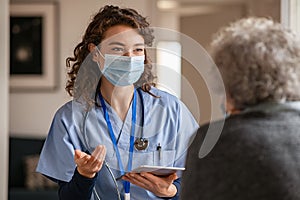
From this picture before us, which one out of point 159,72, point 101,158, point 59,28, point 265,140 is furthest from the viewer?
point 59,28

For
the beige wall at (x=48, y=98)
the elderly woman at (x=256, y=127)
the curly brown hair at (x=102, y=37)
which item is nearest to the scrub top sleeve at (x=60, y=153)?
the curly brown hair at (x=102, y=37)

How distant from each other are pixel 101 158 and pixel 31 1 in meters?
4.05

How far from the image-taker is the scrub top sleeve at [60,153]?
2010 mm

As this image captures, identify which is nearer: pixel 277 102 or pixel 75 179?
pixel 277 102

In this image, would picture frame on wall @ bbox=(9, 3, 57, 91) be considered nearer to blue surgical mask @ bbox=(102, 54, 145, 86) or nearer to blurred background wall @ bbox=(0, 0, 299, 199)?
blurred background wall @ bbox=(0, 0, 299, 199)

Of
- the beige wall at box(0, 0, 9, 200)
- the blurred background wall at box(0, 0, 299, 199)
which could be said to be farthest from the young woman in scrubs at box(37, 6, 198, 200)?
the blurred background wall at box(0, 0, 299, 199)

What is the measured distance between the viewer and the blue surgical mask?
6.63 ft

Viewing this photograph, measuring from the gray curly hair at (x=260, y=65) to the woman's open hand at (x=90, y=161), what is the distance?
537 millimetres

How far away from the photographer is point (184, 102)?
2135mm

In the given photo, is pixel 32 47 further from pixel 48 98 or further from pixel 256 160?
pixel 256 160

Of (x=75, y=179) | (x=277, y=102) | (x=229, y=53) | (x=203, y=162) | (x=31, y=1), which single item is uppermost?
(x=31, y=1)

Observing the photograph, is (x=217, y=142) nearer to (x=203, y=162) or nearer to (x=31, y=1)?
(x=203, y=162)

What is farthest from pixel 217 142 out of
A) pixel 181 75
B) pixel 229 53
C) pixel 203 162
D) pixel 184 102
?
pixel 181 75

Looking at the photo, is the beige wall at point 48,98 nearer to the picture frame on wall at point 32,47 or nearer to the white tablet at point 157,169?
the picture frame on wall at point 32,47
